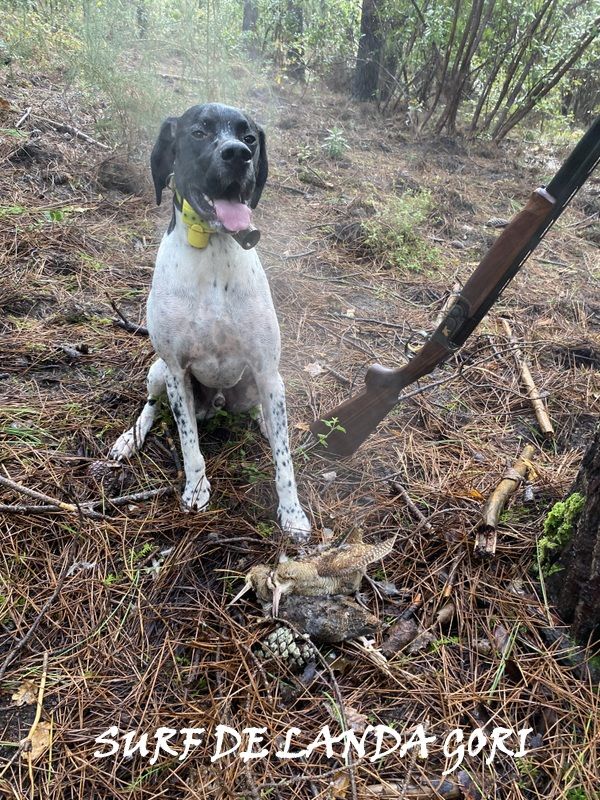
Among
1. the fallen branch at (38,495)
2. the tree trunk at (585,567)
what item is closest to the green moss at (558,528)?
the tree trunk at (585,567)

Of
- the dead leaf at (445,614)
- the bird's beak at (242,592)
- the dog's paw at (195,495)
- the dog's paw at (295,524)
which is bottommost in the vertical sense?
the dog's paw at (195,495)

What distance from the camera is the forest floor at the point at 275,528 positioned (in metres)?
1.68

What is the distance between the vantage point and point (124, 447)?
2.80m

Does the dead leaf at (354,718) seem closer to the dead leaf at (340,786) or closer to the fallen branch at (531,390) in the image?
the dead leaf at (340,786)

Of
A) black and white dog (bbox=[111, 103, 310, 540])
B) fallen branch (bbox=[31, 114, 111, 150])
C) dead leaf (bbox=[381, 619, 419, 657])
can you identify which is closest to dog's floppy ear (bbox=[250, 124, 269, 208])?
black and white dog (bbox=[111, 103, 310, 540])

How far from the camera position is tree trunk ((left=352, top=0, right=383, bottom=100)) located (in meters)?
8.77

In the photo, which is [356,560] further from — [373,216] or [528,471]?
[373,216]

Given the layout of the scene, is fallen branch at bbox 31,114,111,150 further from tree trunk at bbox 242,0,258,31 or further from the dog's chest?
tree trunk at bbox 242,0,258,31

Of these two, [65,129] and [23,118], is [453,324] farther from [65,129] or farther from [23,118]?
[23,118]

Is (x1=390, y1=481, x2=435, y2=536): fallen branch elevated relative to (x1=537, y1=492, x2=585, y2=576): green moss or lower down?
lower down

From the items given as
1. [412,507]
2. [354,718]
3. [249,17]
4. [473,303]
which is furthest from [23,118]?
[249,17]

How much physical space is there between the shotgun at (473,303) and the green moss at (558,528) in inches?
29.1

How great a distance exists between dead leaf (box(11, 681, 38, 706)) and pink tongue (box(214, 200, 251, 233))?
1741mm

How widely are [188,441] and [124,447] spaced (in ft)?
1.32
